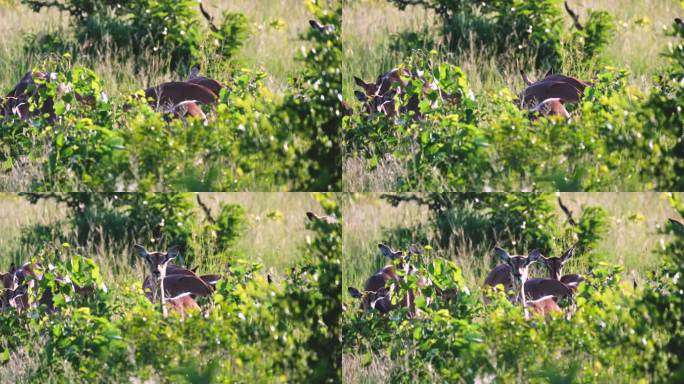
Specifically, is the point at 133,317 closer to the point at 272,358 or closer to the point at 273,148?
the point at 272,358

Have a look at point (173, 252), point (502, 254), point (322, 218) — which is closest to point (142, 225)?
point (173, 252)

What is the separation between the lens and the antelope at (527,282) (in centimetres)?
751

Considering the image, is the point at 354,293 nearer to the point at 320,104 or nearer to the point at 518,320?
→ the point at 518,320

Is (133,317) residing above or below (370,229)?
below

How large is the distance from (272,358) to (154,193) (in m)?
1.31

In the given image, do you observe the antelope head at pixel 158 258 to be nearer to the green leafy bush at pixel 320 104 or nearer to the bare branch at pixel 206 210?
the bare branch at pixel 206 210

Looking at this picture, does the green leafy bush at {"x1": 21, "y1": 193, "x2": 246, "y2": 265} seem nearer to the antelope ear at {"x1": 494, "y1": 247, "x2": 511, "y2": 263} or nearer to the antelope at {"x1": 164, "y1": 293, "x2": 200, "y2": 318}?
the antelope at {"x1": 164, "y1": 293, "x2": 200, "y2": 318}

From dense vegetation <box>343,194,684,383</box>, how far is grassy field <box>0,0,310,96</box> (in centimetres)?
122

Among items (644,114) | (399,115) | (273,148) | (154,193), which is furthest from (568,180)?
(154,193)

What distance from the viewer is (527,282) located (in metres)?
7.53

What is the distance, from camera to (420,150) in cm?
748

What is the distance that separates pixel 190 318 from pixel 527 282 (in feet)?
7.25

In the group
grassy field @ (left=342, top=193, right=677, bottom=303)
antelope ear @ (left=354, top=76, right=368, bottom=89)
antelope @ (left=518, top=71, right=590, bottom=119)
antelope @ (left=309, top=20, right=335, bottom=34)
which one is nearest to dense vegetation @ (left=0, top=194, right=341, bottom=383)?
grassy field @ (left=342, top=193, right=677, bottom=303)

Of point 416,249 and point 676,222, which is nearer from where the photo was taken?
point 676,222
